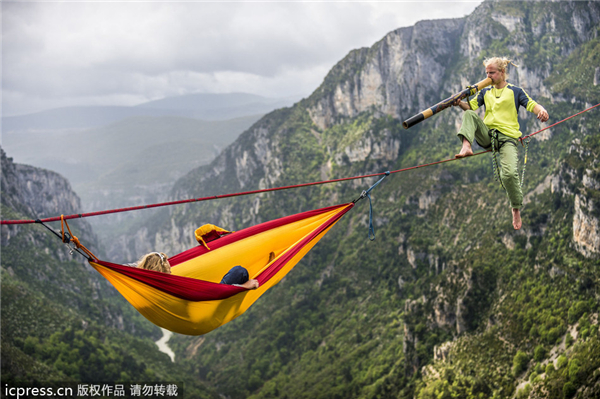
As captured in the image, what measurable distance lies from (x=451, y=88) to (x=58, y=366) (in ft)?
389

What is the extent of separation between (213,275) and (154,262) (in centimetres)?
163

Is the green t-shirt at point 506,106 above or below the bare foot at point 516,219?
above

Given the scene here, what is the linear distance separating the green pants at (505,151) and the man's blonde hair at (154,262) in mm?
5502

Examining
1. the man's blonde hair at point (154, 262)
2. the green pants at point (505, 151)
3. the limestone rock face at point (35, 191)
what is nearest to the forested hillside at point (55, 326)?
the limestone rock face at point (35, 191)

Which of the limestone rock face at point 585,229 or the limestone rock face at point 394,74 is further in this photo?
the limestone rock face at point 394,74

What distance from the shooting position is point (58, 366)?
62.9 metres

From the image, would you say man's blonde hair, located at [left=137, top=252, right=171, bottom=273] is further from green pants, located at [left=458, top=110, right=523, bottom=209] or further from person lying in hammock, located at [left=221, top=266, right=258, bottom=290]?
green pants, located at [left=458, top=110, right=523, bottom=209]

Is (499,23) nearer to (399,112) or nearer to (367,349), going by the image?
(399,112)

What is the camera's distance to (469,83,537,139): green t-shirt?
25.3 ft

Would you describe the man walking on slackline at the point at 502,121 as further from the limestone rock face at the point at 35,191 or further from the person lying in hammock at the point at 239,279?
the limestone rock face at the point at 35,191

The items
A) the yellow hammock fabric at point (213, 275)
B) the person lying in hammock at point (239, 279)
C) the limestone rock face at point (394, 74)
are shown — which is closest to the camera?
the yellow hammock fabric at point (213, 275)

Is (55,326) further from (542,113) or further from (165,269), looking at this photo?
(542,113)

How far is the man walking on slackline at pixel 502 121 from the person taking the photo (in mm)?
7555

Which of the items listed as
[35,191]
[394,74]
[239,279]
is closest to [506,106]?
[239,279]
